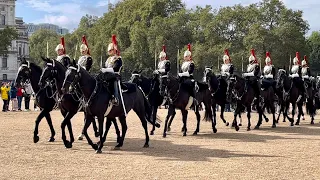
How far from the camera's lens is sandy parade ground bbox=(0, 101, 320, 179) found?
10.9 meters

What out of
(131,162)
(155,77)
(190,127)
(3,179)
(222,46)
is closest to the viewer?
(3,179)

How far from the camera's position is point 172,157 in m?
13.2

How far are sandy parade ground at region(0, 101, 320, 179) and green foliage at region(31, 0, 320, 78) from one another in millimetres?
36450

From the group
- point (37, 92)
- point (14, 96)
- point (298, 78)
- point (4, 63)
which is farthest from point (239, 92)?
point (4, 63)

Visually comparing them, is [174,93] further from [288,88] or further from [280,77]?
[288,88]

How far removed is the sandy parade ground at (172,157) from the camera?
1090 centimetres

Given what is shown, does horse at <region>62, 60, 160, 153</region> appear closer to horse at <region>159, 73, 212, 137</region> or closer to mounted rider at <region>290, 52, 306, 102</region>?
horse at <region>159, 73, 212, 137</region>

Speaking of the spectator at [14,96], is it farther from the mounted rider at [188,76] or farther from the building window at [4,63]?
the building window at [4,63]

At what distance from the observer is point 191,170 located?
11328 millimetres

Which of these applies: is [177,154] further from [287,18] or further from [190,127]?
[287,18]

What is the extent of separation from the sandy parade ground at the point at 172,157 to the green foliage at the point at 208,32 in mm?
36450

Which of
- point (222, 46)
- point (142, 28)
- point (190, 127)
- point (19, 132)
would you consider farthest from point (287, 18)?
point (19, 132)

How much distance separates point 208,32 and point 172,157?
157 ft

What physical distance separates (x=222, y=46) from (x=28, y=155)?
154ft
